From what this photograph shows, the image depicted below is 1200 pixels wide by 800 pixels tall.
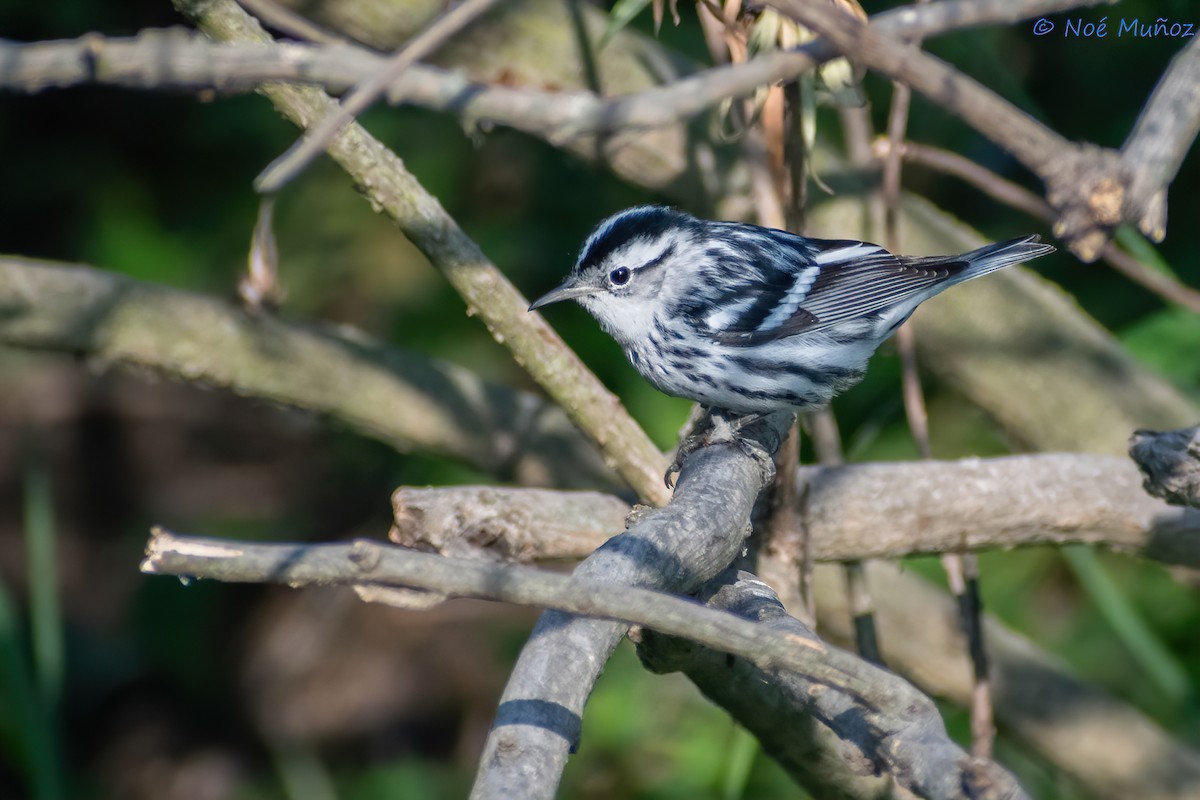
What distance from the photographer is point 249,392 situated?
337cm

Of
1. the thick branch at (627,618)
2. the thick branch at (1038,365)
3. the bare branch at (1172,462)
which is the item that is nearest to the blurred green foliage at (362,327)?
the thick branch at (1038,365)

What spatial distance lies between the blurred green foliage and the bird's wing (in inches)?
32.9

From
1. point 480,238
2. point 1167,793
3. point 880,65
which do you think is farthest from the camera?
point 480,238

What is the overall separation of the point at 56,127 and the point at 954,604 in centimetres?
440

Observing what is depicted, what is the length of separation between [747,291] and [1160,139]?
1.99 metres

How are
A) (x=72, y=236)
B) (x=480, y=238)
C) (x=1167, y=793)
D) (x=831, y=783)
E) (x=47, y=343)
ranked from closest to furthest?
(x=831, y=783), (x=47, y=343), (x=1167, y=793), (x=480, y=238), (x=72, y=236)

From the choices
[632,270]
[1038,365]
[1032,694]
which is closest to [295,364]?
[632,270]

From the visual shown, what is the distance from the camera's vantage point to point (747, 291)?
10.6 ft

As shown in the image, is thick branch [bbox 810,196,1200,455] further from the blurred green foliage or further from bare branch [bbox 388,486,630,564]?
bare branch [bbox 388,486,630,564]

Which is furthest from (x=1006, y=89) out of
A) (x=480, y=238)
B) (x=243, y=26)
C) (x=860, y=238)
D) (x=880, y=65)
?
(x=880, y=65)

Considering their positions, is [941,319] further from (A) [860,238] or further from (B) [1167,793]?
(B) [1167,793]

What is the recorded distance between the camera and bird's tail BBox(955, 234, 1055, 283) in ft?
10.1

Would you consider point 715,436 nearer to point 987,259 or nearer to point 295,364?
point 987,259

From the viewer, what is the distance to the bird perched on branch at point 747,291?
310 centimetres
